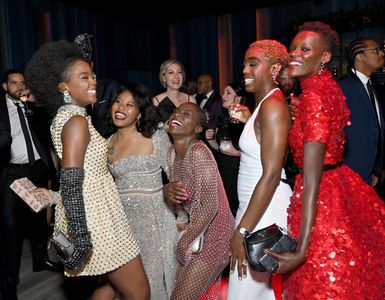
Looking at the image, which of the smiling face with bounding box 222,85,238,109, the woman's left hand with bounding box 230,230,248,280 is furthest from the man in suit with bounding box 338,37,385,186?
the woman's left hand with bounding box 230,230,248,280

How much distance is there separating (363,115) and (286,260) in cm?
190

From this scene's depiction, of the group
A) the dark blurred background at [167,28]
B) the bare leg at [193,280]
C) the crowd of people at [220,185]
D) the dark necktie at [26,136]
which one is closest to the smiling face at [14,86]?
the dark necktie at [26,136]

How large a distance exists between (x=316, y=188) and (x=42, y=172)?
3.06m

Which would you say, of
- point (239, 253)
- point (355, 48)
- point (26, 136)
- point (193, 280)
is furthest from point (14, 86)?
point (355, 48)

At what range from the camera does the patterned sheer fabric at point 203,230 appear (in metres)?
2.43

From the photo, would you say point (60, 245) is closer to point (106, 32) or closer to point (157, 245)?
point (157, 245)

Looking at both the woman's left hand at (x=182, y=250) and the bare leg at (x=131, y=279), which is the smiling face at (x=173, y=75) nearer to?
the woman's left hand at (x=182, y=250)

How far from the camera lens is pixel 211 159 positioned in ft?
8.27

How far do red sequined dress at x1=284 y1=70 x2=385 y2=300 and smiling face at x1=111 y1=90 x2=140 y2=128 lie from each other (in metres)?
1.30

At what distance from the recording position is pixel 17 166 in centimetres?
382

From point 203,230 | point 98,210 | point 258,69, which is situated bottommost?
point 203,230

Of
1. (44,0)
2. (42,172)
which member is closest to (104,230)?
(42,172)

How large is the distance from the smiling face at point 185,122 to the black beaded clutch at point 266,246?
1164mm

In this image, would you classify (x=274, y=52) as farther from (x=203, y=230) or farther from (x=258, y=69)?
(x=203, y=230)
